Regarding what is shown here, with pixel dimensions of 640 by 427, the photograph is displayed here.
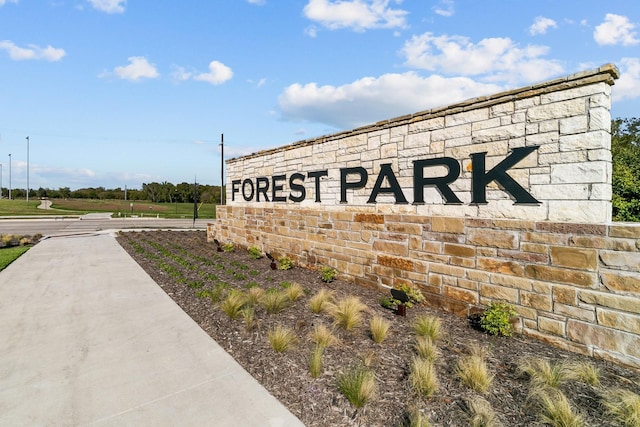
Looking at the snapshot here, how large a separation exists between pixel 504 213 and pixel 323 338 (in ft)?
11.6

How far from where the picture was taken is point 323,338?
14.7 ft

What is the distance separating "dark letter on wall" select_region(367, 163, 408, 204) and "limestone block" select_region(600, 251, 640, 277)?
328 cm

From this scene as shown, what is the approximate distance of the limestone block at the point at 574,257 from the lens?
13.9ft

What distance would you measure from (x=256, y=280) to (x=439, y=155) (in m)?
5.36

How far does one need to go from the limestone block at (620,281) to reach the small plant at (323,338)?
370cm

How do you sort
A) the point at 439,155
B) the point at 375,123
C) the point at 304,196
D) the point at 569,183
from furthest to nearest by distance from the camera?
the point at 304,196
the point at 375,123
the point at 439,155
the point at 569,183

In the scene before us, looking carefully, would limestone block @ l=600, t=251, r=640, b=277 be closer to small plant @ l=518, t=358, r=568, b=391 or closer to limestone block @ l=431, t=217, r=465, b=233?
small plant @ l=518, t=358, r=568, b=391

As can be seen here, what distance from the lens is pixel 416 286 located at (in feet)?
20.9

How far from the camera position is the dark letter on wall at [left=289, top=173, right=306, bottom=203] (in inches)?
378

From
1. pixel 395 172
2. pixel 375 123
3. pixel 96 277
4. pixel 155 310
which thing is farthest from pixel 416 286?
→ pixel 96 277

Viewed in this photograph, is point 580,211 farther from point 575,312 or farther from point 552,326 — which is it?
point 552,326

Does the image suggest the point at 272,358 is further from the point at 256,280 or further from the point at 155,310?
the point at 256,280

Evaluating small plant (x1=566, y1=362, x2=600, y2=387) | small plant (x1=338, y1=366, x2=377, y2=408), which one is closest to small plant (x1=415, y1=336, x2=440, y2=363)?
small plant (x1=338, y1=366, x2=377, y2=408)

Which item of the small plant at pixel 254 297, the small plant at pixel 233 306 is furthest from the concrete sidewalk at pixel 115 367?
the small plant at pixel 254 297
